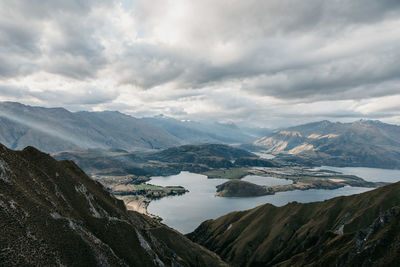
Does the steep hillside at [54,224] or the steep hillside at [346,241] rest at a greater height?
the steep hillside at [54,224]

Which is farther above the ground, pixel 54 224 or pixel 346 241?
pixel 54 224

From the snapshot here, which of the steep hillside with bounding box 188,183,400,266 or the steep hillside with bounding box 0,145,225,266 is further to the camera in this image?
the steep hillside with bounding box 188,183,400,266

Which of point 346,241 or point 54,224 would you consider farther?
point 346,241

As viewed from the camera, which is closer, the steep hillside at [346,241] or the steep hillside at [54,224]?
the steep hillside at [54,224]

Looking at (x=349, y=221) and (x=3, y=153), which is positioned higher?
(x=3, y=153)

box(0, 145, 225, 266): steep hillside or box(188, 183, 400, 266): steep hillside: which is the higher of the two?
box(0, 145, 225, 266): steep hillside

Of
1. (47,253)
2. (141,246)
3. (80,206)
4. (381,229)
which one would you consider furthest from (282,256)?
(47,253)

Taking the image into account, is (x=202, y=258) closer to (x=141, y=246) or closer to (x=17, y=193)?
(x=141, y=246)

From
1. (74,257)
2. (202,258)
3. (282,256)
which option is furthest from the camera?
(282,256)
